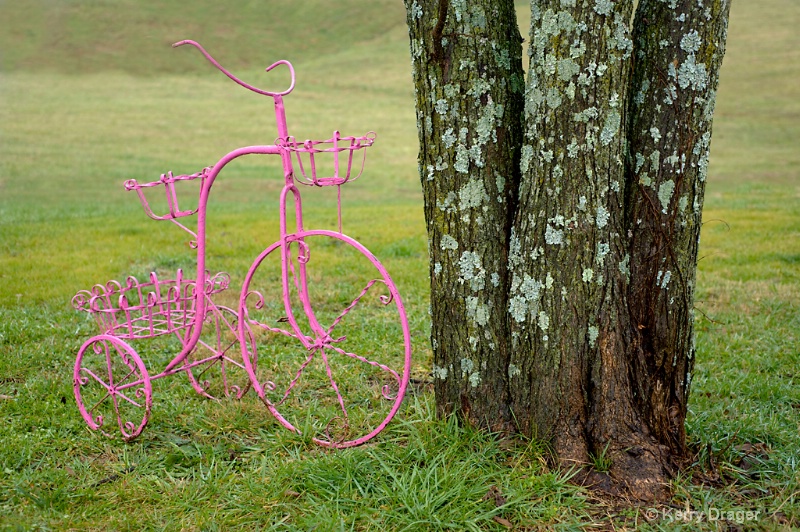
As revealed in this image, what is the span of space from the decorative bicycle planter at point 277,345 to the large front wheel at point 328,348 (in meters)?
0.01

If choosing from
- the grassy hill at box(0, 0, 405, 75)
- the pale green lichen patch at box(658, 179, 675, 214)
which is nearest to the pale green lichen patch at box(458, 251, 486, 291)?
the pale green lichen patch at box(658, 179, 675, 214)

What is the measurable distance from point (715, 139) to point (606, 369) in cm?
2263

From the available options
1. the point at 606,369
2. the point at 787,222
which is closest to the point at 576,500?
the point at 606,369

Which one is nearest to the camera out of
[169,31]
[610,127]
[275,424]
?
[610,127]

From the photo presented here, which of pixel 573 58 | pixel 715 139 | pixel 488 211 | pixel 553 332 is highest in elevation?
pixel 573 58

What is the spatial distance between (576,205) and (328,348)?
181 centimetres

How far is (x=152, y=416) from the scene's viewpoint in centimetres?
430

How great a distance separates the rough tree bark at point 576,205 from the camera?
3.31 meters

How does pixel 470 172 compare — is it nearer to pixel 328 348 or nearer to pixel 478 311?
pixel 478 311

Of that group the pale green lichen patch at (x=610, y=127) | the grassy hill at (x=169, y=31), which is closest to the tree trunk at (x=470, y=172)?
the pale green lichen patch at (x=610, y=127)

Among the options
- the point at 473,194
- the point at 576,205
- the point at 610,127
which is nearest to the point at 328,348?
the point at 473,194

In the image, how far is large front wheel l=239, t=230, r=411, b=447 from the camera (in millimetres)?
3914

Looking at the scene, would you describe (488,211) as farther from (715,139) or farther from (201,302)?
(715,139)

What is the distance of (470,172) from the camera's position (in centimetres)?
348
